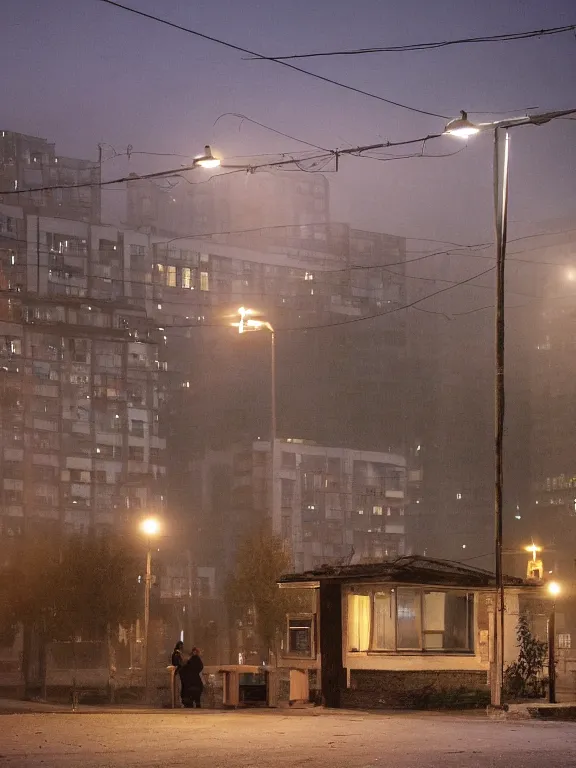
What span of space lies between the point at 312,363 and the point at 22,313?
44475mm

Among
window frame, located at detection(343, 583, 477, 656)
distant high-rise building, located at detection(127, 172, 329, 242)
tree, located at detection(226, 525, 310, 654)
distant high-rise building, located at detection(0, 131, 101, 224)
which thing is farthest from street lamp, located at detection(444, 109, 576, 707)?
distant high-rise building, located at detection(127, 172, 329, 242)

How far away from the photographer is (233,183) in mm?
196375

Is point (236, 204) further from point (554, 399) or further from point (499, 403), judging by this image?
point (499, 403)

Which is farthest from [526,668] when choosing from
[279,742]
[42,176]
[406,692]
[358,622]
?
[42,176]

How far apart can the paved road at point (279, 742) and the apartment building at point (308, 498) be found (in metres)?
101

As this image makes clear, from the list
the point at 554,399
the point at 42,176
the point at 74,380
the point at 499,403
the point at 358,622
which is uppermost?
the point at 42,176

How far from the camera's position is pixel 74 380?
138 meters

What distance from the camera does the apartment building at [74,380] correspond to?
128 m

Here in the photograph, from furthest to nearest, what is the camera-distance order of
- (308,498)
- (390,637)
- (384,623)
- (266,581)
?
(308,498) → (266,581) → (384,623) → (390,637)

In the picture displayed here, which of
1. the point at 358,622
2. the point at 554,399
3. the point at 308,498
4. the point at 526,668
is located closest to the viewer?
the point at 358,622

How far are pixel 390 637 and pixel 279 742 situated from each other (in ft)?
43.6

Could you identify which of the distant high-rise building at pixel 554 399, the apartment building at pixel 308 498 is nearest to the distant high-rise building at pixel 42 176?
the apartment building at pixel 308 498

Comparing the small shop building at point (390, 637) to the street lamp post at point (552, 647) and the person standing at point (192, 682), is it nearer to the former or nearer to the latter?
the street lamp post at point (552, 647)

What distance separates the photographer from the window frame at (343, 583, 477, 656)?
27.6 m
